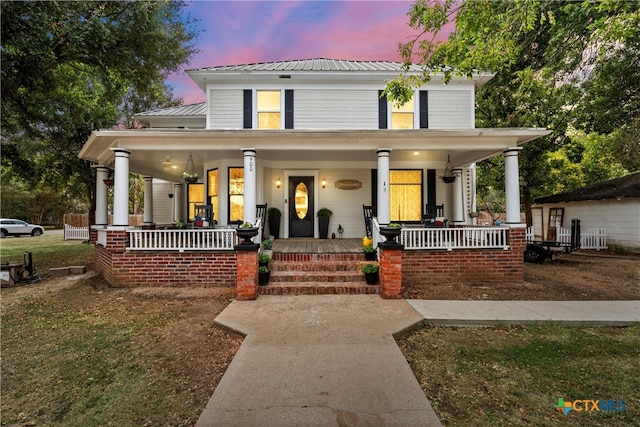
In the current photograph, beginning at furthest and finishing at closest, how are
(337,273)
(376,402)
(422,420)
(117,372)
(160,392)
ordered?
(337,273)
(117,372)
(160,392)
(376,402)
(422,420)

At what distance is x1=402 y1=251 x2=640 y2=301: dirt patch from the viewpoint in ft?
18.4

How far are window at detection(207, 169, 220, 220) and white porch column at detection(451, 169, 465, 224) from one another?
25.5 feet

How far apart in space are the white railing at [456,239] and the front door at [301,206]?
3.60 metres

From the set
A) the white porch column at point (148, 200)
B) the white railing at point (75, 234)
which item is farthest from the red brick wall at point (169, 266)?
the white railing at point (75, 234)

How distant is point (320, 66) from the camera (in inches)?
382

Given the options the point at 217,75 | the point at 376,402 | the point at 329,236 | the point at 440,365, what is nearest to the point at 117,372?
the point at 376,402

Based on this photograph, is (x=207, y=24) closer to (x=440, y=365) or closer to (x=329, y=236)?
(x=329, y=236)

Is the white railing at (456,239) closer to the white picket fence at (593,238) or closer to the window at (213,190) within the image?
the window at (213,190)

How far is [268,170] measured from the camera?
30.6ft

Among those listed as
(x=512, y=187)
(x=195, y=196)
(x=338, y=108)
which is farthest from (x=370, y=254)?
(x=195, y=196)

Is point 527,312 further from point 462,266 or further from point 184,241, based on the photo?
point 184,241

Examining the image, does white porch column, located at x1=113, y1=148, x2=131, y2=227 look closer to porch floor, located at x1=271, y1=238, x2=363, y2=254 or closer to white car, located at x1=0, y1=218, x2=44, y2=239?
porch floor, located at x1=271, y1=238, x2=363, y2=254

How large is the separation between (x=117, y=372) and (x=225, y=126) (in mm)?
7434

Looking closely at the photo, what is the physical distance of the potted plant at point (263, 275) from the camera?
5.72 metres
